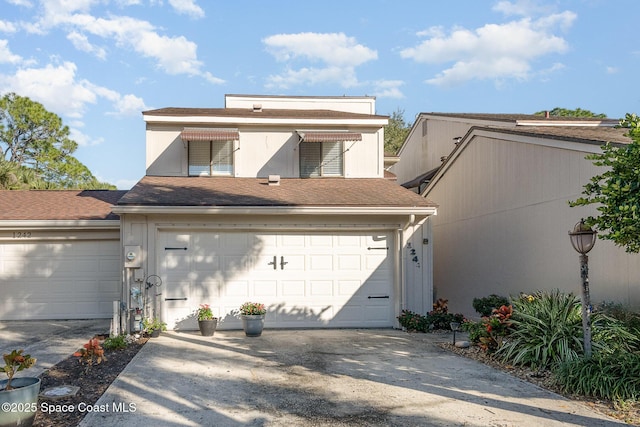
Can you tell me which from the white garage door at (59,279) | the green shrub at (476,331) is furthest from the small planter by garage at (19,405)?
the white garage door at (59,279)

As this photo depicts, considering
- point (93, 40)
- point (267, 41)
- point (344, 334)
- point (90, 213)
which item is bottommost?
point (344, 334)

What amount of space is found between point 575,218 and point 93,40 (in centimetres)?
1406

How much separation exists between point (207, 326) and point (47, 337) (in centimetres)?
309

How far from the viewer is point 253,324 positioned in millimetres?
9461

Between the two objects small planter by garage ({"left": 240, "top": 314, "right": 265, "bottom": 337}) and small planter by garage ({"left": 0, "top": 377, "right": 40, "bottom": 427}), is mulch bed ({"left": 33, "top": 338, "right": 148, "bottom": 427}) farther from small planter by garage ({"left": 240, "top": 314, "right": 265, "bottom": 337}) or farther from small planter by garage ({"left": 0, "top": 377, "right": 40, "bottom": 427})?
small planter by garage ({"left": 240, "top": 314, "right": 265, "bottom": 337})

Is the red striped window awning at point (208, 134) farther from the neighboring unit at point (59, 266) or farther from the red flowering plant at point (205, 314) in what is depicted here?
the red flowering plant at point (205, 314)

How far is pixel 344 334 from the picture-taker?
9.87 meters

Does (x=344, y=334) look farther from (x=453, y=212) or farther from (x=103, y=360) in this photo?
(x=453, y=212)

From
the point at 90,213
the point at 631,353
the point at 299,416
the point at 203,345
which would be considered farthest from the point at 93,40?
the point at 631,353

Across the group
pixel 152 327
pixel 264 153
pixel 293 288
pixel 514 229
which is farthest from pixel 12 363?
pixel 514 229

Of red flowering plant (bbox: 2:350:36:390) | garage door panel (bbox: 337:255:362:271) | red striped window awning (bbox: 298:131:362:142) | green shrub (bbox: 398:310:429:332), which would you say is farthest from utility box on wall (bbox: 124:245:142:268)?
green shrub (bbox: 398:310:429:332)

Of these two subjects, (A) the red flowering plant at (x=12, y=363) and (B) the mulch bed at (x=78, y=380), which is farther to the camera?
(B) the mulch bed at (x=78, y=380)

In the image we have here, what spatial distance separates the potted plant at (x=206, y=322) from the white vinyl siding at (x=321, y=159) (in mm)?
4686

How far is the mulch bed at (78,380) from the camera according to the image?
4828 mm
